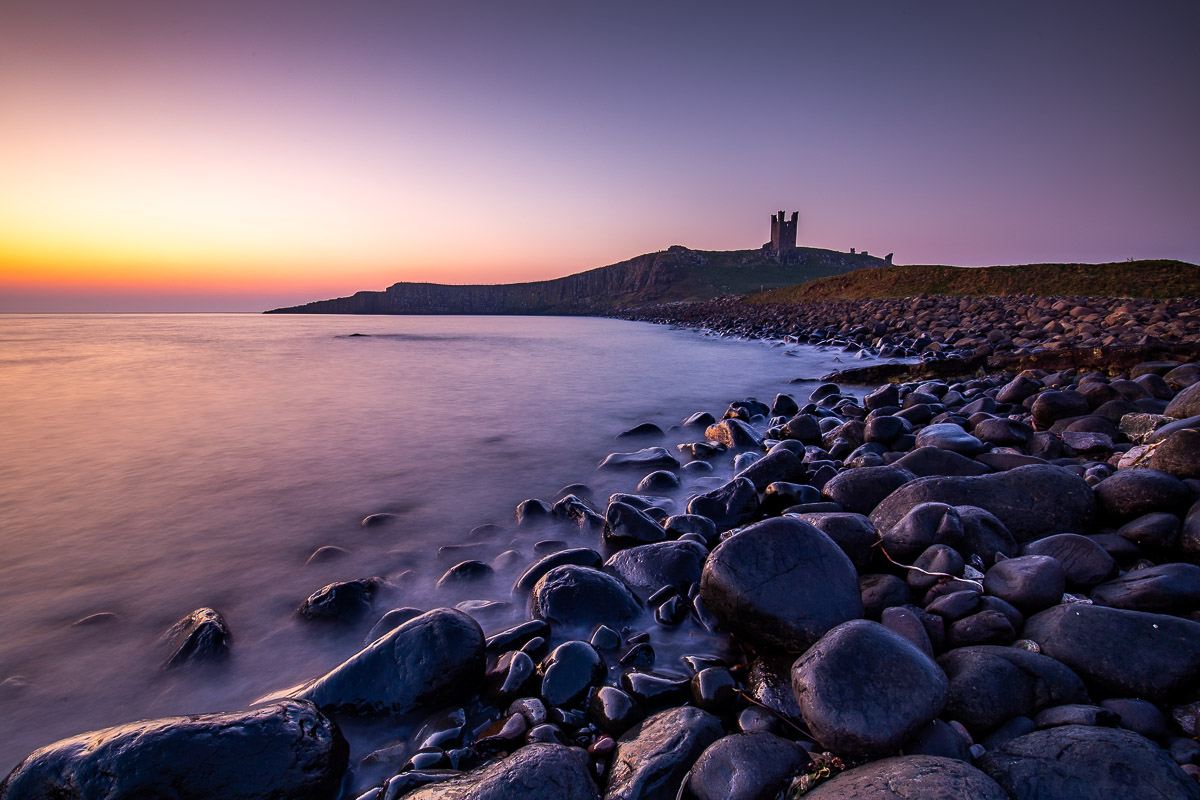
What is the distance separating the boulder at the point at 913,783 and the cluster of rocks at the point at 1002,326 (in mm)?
8452

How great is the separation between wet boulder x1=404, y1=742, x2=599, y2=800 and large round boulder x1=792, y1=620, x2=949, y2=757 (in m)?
0.74

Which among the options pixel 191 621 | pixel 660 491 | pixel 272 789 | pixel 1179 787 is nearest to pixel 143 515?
pixel 191 621

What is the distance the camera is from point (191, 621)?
261 centimetres

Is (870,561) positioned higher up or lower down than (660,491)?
higher up

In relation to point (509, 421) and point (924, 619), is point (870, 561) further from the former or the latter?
point (509, 421)

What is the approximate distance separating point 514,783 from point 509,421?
662 cm

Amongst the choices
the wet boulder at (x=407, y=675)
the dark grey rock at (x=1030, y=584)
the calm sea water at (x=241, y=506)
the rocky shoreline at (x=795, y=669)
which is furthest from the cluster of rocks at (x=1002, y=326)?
the wet boulder at (x=407, y=675)

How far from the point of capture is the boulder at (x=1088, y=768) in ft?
4.04

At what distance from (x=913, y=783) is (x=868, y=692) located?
0.95ft

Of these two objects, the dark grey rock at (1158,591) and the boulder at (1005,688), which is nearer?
the boulder at (1005,688)

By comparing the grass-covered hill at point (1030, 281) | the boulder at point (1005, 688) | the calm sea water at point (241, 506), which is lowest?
the calm sea water at point (241, 506)

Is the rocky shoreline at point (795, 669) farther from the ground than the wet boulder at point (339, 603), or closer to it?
farther from the ground

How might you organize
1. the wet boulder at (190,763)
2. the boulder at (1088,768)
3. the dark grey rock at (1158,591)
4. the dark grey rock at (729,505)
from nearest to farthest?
the boulder at (1088,768)
the wet boulder at (190,763)
the dark grey rock at (1158,591)
the dark grey rock at (729,505)

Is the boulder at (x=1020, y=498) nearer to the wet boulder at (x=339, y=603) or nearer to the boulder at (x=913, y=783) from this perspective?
the boulder at (x=913, y=783)
